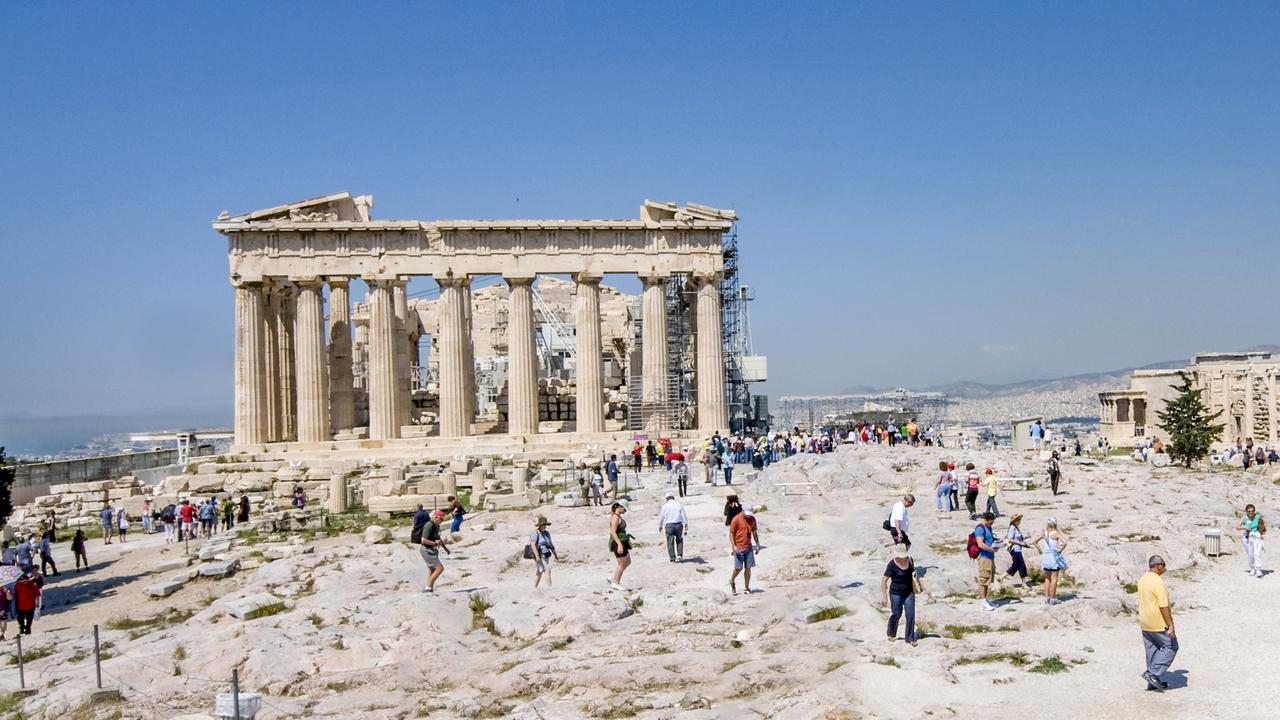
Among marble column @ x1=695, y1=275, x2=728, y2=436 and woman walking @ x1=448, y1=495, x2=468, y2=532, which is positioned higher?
marble column @ x1=695, y1=275, x2=728, y2=436

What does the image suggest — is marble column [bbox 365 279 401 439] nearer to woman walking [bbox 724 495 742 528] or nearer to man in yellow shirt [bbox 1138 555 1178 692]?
woman walking [bbox 724 495 742 528]

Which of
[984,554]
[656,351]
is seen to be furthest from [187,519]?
[984,554]

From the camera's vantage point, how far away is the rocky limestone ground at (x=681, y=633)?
13.2m

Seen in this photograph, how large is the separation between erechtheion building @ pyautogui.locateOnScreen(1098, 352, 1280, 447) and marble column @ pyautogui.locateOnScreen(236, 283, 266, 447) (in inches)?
1592

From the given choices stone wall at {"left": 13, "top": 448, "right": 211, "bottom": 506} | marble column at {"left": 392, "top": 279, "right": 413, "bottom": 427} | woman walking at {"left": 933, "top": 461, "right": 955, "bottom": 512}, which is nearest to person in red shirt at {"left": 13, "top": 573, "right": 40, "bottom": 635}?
woman walking at {"left": 933, "top": 461, "right": 955, "bottom": 512}

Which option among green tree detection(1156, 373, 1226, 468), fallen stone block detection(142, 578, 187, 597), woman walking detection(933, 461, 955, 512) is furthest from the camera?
green tree detection(1156, 373, 1226, 468)

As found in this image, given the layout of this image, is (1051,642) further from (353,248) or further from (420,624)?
(353,248)

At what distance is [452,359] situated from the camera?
46.0m

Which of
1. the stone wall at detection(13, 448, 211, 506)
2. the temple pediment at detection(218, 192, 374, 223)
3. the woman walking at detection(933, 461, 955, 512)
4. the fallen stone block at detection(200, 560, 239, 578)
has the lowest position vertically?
the fallen stone block at detection(200, 560, 239, 578)

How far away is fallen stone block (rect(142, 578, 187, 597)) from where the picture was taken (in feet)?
76.8

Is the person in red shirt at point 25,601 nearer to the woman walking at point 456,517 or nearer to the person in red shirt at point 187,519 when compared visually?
the woman walking at point 456,517

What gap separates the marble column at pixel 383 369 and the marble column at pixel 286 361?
4.86 meters

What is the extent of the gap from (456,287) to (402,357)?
6.03m

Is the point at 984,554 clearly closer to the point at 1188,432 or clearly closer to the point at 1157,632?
the point at 1157,632
